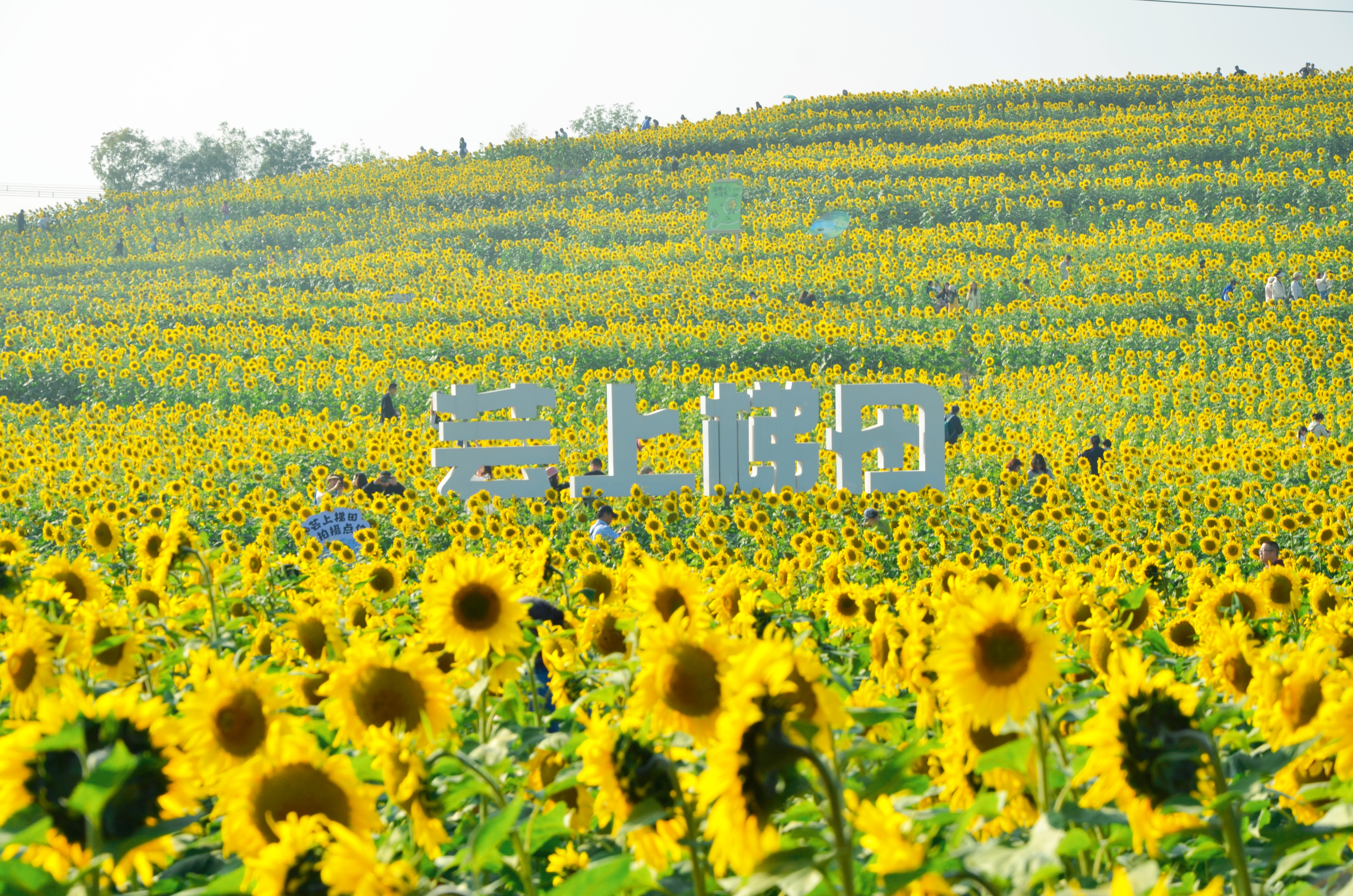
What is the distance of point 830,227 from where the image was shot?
124ft

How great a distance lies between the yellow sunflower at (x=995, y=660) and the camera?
2.16 meters

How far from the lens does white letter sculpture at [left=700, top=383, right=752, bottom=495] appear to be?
1377 cm

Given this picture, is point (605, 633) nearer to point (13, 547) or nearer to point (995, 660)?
point (995, 660)

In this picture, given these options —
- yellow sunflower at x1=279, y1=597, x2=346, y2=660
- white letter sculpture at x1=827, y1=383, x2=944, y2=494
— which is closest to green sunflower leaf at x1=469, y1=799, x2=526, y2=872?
yellow sunflower at x1=279, y1=597, x2=346, y2=660

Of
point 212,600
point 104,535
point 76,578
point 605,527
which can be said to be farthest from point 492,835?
point 605,527

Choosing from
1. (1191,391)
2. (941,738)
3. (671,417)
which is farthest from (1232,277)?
(941,738)

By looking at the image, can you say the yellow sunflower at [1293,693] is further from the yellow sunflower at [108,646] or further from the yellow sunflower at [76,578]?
the yellow sunflower at [76,578]

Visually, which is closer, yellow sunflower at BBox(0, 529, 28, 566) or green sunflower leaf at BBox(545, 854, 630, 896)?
green sunflower leaf at BBox(545, 854, 630, 896)

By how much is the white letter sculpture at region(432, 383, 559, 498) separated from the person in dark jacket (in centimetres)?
438

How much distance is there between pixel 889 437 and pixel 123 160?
84035mm

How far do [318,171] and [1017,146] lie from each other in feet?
121

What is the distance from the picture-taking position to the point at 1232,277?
28.6 meters

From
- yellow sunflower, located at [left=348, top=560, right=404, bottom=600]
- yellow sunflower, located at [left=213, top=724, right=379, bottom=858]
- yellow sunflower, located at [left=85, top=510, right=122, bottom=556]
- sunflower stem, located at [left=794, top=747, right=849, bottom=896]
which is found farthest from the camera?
yellow sunflower, located at [left=85, top=510, right=122, bottom=556]

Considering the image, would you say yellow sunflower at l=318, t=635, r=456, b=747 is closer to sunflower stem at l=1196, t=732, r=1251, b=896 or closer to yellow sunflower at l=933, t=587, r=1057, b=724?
yellow sunflower at l=933, t=587, r=1057, b=724
